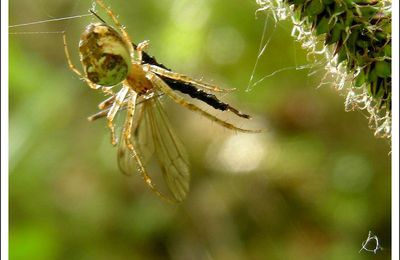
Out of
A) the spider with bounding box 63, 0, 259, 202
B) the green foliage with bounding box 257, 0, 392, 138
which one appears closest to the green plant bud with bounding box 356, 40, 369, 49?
the green foliage with bounding box 257, 0, 392, 138

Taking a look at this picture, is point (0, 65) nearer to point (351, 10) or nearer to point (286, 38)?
point (351, 10)

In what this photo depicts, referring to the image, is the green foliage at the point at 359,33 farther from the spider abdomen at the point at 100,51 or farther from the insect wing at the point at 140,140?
the insect wing at the point at 140,140

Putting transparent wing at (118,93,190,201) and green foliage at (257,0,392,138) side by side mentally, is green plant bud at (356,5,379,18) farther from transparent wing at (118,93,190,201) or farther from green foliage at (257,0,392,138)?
transparent wing at (118,93,190,201)

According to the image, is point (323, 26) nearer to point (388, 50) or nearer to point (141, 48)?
point (388, 50)

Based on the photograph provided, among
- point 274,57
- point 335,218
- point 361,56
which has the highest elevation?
point 274,57

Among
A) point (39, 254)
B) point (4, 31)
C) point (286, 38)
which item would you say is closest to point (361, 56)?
point (4, 31)

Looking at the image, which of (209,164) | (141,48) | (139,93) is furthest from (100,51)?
(209,164)

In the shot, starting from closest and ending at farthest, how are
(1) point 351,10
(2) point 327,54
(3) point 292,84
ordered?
1. (1) point 351,10
2. (2) point 327,54
3. (3) point 292,84

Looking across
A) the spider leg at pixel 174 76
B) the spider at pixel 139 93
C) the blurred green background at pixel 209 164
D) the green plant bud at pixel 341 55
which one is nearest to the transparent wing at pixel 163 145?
the spider at pixel 139 93
